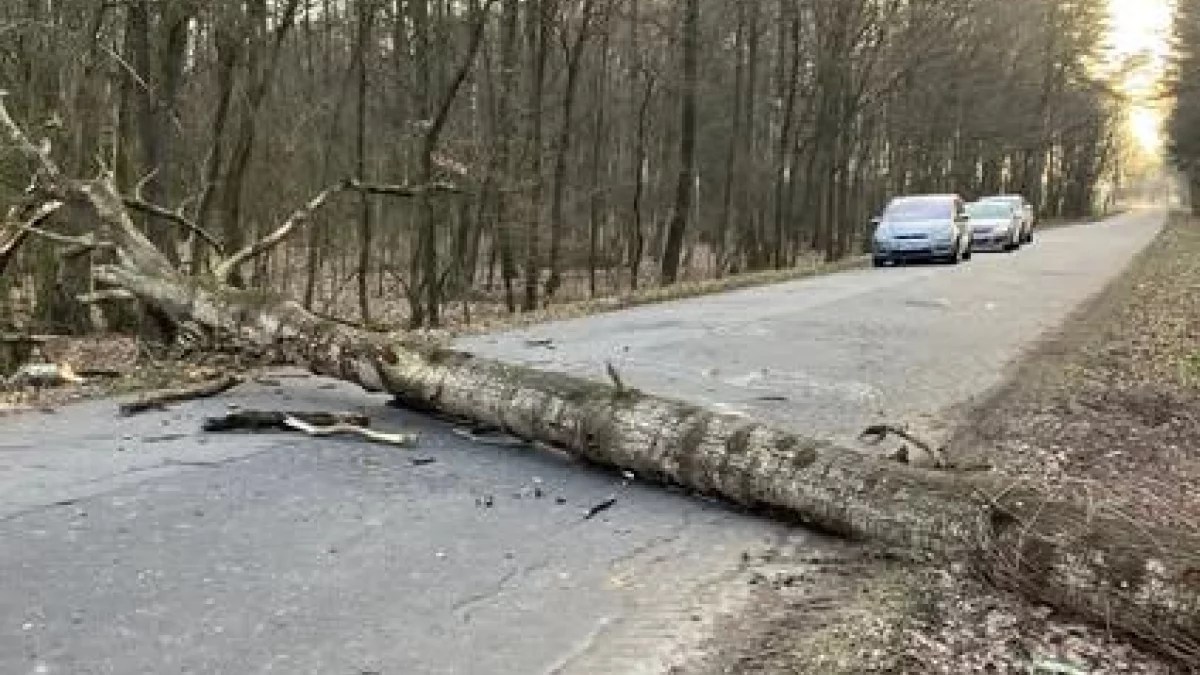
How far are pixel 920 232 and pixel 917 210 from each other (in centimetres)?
117

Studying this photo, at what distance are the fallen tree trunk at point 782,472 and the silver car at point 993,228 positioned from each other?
30769 mm

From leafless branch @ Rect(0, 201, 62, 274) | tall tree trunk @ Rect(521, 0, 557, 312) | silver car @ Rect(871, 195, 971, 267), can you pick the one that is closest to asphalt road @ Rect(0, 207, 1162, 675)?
leafless branch @ Rect(0, 201, 62, 274)

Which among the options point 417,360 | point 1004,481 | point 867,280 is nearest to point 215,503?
point 417,360

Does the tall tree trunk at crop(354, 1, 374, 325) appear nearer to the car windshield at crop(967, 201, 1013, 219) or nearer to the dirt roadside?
the dirt roadside

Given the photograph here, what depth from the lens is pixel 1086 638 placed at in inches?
208

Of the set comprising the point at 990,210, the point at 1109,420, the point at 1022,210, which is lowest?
the point at 1109,420

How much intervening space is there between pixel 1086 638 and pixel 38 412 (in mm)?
7349

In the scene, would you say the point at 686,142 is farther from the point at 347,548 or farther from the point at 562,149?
the point at 347,548

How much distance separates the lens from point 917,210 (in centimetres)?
3116

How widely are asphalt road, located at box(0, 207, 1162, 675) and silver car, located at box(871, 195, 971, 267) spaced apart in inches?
794

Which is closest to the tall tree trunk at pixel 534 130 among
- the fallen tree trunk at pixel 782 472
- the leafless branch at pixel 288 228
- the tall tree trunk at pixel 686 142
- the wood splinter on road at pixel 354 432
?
the tall tree trunk at pixel 686 142

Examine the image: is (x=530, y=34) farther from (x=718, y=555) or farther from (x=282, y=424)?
(x=718, y=555)

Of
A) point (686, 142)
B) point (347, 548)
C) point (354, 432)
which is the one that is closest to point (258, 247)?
point (354, 432)

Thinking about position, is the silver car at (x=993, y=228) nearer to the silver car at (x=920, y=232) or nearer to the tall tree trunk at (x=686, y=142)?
the silver car at (x=920, y=232)
